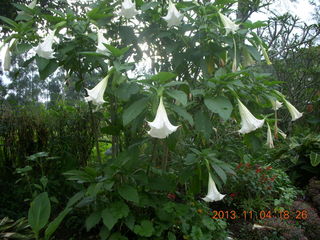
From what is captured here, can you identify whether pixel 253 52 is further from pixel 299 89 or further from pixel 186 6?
pixel 299 89

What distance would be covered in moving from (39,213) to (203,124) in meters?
1.09

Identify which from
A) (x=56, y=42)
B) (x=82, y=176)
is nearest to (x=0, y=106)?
(x=56, y=42)

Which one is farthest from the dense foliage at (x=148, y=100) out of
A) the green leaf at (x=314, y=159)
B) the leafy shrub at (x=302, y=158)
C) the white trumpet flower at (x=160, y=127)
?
the leafy shrub at (x=302, y=158)

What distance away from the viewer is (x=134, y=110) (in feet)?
4.74

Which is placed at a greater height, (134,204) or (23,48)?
(23,48)

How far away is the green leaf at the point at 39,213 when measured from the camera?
1.75 meters

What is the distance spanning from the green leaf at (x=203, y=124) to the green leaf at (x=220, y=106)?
141 millimetres

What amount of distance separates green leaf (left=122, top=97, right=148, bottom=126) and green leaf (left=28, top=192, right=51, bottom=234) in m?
0.81

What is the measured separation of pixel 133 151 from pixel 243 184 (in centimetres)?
173

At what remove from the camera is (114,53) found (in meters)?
1.53

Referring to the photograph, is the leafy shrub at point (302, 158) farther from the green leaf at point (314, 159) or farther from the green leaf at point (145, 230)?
the green leaf at point (145, 230)
